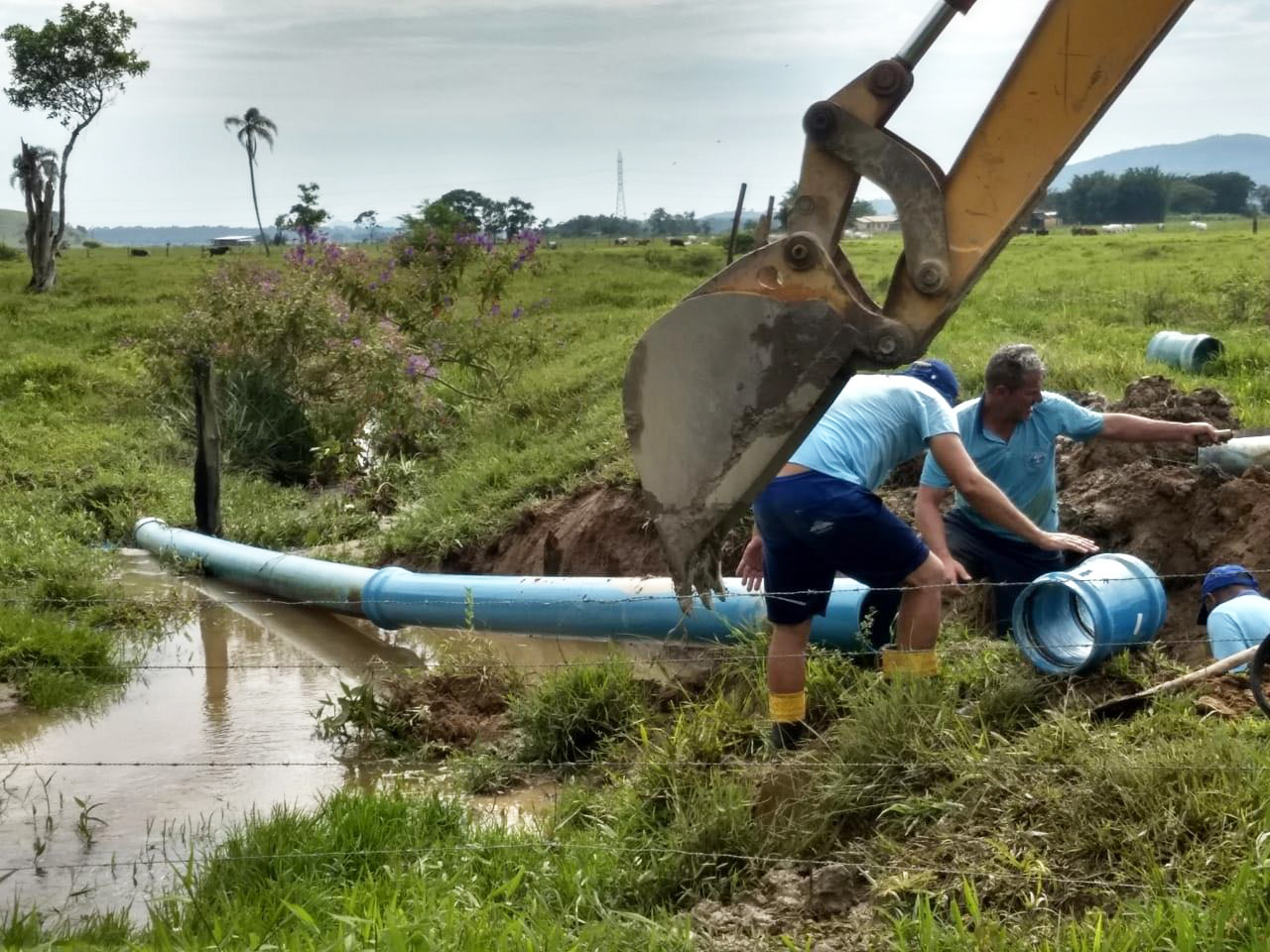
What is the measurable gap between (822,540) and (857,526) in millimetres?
141

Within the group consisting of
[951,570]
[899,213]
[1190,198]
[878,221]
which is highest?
[1190,198]

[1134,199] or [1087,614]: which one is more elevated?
[1134,199]

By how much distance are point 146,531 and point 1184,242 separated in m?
26.9

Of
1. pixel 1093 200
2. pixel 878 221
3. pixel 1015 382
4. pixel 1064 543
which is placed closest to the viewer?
pixel 1064 543

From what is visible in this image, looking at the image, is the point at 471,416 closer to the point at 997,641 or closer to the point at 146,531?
the point at 146,531

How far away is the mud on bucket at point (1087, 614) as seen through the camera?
15.5ft

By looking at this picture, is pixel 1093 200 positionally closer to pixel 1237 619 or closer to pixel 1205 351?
pixel 1205 351

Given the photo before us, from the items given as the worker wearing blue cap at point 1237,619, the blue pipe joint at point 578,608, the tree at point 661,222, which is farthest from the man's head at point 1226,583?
the tree at point 661,222

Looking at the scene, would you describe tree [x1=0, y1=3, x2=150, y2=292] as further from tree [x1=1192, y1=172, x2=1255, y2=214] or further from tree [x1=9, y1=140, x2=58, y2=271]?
tree [x1=1192, y1=172, x2=1255, y2=214]

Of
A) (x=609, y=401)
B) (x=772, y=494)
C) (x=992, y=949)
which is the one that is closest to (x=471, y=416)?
(x=609, y=401)

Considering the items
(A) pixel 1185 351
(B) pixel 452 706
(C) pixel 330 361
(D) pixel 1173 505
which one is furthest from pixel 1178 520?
(C) pixel 330 361

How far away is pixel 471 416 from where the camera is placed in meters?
12.8

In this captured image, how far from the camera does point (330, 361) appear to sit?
42.9ft

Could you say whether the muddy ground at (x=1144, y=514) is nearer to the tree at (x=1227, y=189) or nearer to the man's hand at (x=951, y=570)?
the man's hand at (x=951, y=570)
